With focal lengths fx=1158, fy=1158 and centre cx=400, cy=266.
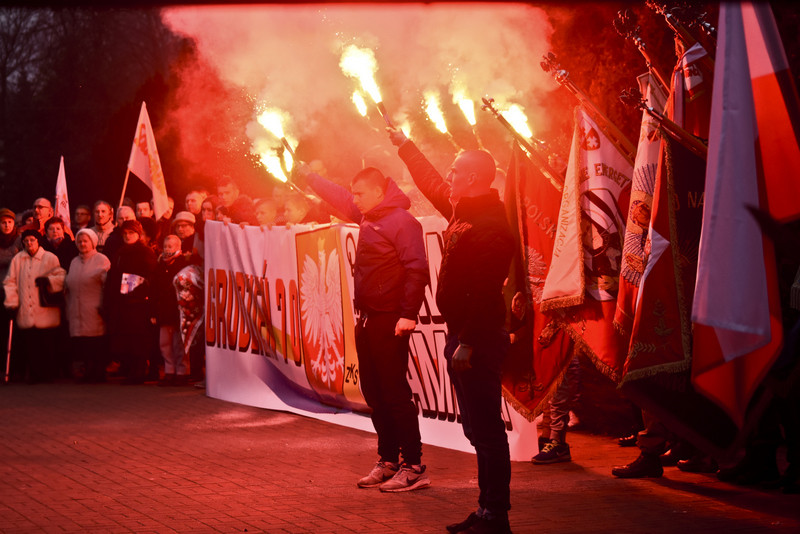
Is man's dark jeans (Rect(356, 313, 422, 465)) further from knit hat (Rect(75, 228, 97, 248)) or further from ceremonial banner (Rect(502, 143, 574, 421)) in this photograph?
knit hat (Rect(75, 228, 97, 248))

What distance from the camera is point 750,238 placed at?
5.26 metres

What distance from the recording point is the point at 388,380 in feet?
25.9

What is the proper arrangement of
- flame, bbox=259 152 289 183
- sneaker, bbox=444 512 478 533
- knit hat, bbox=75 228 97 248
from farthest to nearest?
knit hat, bbox=75 228 97 248 < flame, bbox=259 152 289 183 < sneaker, bbox=444 512 478 533

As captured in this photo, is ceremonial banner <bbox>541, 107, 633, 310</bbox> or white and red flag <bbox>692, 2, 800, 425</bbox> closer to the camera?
white and red flag <bbox>692, 2, 800, 425</bbox>

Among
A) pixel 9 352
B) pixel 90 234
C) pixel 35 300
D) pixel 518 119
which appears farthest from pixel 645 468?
pixel 9 352

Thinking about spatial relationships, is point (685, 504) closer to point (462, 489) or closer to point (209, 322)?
point (462, 489)

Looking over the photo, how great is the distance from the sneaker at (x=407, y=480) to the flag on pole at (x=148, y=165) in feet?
31.1

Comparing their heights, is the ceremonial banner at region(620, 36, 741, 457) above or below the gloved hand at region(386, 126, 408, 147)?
below

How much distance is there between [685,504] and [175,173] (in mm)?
25827

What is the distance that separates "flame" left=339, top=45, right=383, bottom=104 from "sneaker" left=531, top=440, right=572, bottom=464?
292 cm

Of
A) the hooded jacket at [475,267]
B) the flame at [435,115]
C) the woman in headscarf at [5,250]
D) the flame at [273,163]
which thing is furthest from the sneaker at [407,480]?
the woman in headscarf at [5,250]

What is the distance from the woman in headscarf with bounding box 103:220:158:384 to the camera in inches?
579

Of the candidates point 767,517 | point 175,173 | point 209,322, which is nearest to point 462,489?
point 767,517

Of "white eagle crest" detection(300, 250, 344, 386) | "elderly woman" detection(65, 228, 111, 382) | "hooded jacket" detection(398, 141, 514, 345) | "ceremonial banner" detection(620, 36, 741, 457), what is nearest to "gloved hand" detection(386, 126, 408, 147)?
"hooded jacket" detection(398, 141, 514, 345)
